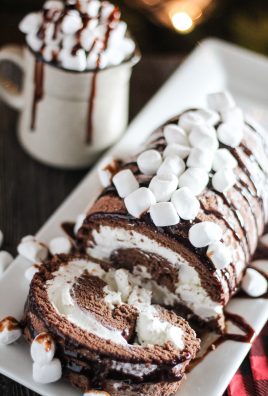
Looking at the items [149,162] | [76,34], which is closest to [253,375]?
[149,162]

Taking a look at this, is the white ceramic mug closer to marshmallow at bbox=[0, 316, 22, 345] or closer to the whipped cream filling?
the whipped cream filling

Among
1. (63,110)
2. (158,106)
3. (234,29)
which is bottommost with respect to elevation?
(234,29)

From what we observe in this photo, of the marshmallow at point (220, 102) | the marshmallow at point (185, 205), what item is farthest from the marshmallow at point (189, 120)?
the marshmallow at point (185, 205)

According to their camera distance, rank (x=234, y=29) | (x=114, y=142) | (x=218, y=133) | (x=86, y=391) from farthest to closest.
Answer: (x=234, y=29) < (x=114, y=142) < (x=218, y=133) < (x=86, y=391)

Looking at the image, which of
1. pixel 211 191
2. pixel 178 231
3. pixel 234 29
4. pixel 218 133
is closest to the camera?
pixel 178 231

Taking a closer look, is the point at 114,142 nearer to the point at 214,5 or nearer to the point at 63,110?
the point at 63,110

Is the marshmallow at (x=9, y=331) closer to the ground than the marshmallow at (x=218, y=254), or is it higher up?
higher up

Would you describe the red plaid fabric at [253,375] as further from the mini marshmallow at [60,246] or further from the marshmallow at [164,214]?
the mini marshmallow at [60,246]

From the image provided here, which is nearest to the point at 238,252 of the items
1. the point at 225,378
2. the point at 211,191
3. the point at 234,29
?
the point at 211,191
